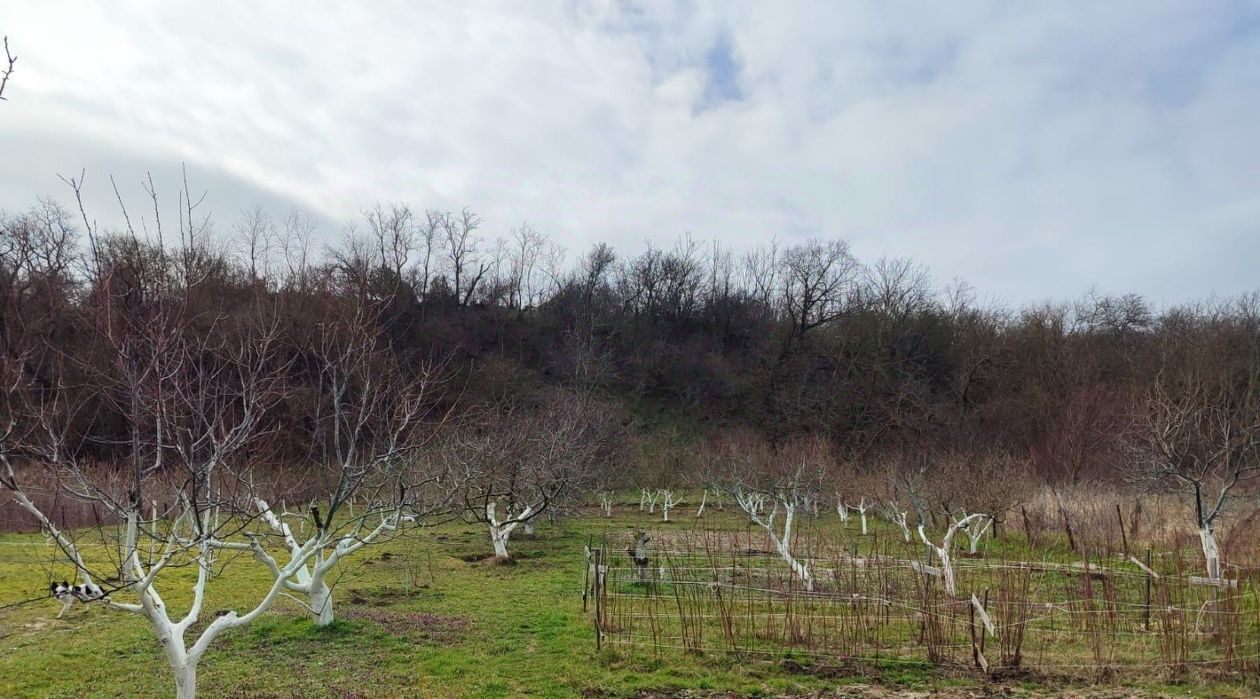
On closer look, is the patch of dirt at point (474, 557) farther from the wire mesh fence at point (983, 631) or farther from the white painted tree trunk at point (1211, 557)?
the white painted tree trunk at point (1211, 557)

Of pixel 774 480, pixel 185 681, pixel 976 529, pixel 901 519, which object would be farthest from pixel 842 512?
pixel 185 681

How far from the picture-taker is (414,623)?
11062mm

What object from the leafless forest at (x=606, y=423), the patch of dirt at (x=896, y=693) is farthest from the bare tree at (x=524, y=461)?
the patch of dirt at (x=896, y=693)

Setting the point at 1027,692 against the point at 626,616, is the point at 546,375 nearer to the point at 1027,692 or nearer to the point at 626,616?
the point at 626,616

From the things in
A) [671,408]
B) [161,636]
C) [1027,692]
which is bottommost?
[1027,692]

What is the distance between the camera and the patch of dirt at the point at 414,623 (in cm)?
1033

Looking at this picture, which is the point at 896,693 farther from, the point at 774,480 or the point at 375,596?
the point at 774,480

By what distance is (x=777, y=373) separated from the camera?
54.9m

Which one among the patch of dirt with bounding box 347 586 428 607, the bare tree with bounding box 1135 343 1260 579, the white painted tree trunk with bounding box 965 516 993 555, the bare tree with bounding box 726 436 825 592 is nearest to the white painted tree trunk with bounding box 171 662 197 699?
the patch of dirt with bounding box 347 586 428 607

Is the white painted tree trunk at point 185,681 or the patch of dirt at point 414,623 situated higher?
the white painted tree trunk at point 185,681

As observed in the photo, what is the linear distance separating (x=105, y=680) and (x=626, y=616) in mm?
6254

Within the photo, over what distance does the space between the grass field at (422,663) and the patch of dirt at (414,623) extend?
0.09ft

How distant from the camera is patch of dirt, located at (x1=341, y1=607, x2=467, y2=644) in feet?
33.9

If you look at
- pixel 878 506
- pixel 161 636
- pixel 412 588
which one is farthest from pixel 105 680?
pixel 878 506
